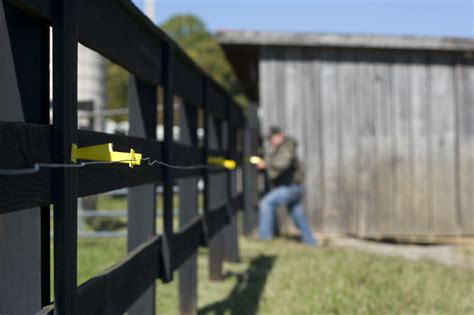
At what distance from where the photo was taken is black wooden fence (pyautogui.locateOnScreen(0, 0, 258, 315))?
5.82 feet

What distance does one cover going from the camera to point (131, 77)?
3043mm

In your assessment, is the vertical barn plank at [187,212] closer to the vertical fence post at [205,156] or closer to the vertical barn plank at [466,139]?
the vertical fence post at [205,156]

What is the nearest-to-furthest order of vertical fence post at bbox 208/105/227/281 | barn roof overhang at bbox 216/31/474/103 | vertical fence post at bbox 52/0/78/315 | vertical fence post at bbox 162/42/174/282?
1. vertical fence post at bbox 52/0/78/315
2. vertical fence post at bbox 162/42/174/282
3. vertical fence post at bbox 208/105/227/281
4. barn roof overhang at bbox 216/31/474/103

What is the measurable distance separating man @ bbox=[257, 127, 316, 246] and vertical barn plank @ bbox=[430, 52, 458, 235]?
206cm

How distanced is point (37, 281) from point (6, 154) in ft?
1.58

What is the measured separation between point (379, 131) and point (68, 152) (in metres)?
8.29

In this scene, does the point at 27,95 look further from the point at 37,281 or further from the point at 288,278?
the point at 288,278

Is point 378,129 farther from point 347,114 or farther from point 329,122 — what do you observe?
point 329,122

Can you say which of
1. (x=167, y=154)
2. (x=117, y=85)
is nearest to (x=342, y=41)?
(x=167, y=154)

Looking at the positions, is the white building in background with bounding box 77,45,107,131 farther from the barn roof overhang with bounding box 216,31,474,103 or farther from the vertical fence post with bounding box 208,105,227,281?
the vertical fence post with bounding box 208,105,227,281

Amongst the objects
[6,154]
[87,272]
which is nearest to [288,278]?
[87,272]

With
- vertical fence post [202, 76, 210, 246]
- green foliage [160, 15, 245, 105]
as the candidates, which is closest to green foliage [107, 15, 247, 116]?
green foliage [160, 15, 245, 105]

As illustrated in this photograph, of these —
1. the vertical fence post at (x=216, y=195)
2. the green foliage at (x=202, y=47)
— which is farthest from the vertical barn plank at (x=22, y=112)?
the green foliage at (x=202, y=47)

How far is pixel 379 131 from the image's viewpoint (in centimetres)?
980
